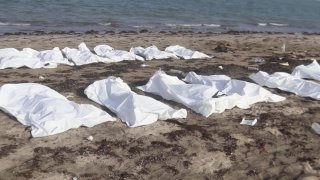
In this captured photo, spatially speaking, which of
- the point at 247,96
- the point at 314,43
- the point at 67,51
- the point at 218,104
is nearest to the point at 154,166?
the point at 218,104

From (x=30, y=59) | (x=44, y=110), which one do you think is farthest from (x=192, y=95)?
(x=30, y=59)

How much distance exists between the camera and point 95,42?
15.1 m

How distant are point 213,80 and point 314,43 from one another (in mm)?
10598

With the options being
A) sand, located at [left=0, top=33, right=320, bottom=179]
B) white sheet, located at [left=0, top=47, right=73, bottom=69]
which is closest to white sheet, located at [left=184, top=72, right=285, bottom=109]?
sand, located at [left=0, top=33, right=320, bottom=179]

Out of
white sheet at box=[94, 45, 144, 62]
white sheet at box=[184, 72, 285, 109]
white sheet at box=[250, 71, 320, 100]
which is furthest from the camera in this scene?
white sheet at box=[94, 45, 144, 62]

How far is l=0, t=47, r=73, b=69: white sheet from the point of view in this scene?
33.2 feet

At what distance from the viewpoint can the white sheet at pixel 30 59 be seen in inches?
399

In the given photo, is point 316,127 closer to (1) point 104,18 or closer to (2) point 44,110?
(2) point 44,110

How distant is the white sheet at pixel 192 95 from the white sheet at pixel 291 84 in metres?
1.63

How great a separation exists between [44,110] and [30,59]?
418 cm

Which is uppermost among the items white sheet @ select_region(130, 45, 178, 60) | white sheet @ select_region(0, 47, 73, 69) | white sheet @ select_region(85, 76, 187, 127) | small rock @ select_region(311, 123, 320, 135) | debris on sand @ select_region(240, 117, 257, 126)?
white sheet @ select_region(85, 76, 187, 127)

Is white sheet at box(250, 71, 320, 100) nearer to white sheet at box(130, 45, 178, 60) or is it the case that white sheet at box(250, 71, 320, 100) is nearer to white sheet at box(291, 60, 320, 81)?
white sheet at box(291, 60, 320, 81)

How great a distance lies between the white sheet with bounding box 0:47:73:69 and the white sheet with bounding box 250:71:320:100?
4.79 metres

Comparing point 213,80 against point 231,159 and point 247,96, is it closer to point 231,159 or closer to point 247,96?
point 247,96
